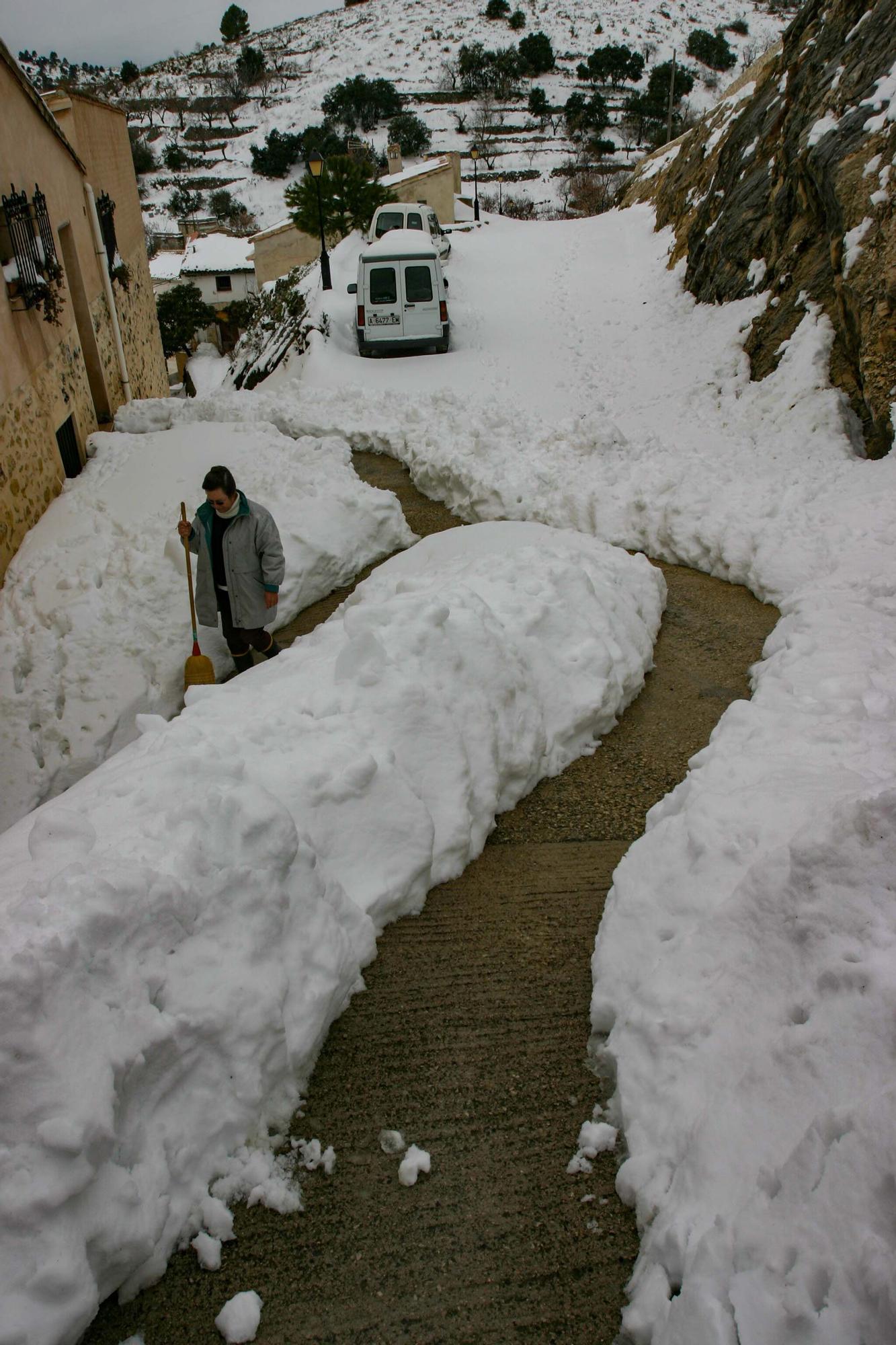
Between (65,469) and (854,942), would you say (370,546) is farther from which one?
(854,942)

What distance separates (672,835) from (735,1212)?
1591 mm

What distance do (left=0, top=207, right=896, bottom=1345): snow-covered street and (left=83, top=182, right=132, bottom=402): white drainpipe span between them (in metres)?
8.02

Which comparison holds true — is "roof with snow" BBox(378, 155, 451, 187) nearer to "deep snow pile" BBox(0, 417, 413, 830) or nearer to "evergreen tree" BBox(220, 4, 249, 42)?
"deep snow pile" BBox(0, 417, 413, 830)

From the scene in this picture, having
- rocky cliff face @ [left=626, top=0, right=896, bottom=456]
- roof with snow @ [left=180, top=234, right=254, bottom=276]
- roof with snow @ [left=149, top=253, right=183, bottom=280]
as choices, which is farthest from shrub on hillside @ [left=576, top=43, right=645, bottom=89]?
rocky cliff face @ [left=626, top=0, right=896, bottom=456]

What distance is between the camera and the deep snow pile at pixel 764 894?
1.87 meters

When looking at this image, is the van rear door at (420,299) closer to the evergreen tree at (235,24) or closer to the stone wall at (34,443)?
the stone wall at (34,443)

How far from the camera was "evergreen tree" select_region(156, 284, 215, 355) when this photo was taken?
3422 centimetres

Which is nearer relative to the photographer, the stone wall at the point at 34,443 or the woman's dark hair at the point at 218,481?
the woman's dark hair at the point at 218,481

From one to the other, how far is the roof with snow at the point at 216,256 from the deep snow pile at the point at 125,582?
3806 cm

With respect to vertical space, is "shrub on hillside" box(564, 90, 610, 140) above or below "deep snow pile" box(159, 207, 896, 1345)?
above

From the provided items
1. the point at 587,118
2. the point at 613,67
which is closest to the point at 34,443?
the point at 587,118

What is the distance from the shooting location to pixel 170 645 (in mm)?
6324

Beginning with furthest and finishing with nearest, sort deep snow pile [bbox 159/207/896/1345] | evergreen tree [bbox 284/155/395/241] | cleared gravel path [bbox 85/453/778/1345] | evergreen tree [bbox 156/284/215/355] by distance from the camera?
evergreen tree [bbox 156/284/215/355] < evergreen tree [bbox 284/155/395/241] < cleared gravel path [bbox 85/453/778/1345] < deep snow pile [bbox 159/207/896/1345]

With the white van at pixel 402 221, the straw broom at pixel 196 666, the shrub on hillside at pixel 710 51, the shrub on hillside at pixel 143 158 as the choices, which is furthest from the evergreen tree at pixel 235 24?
the straw broom at pixel 196 666
